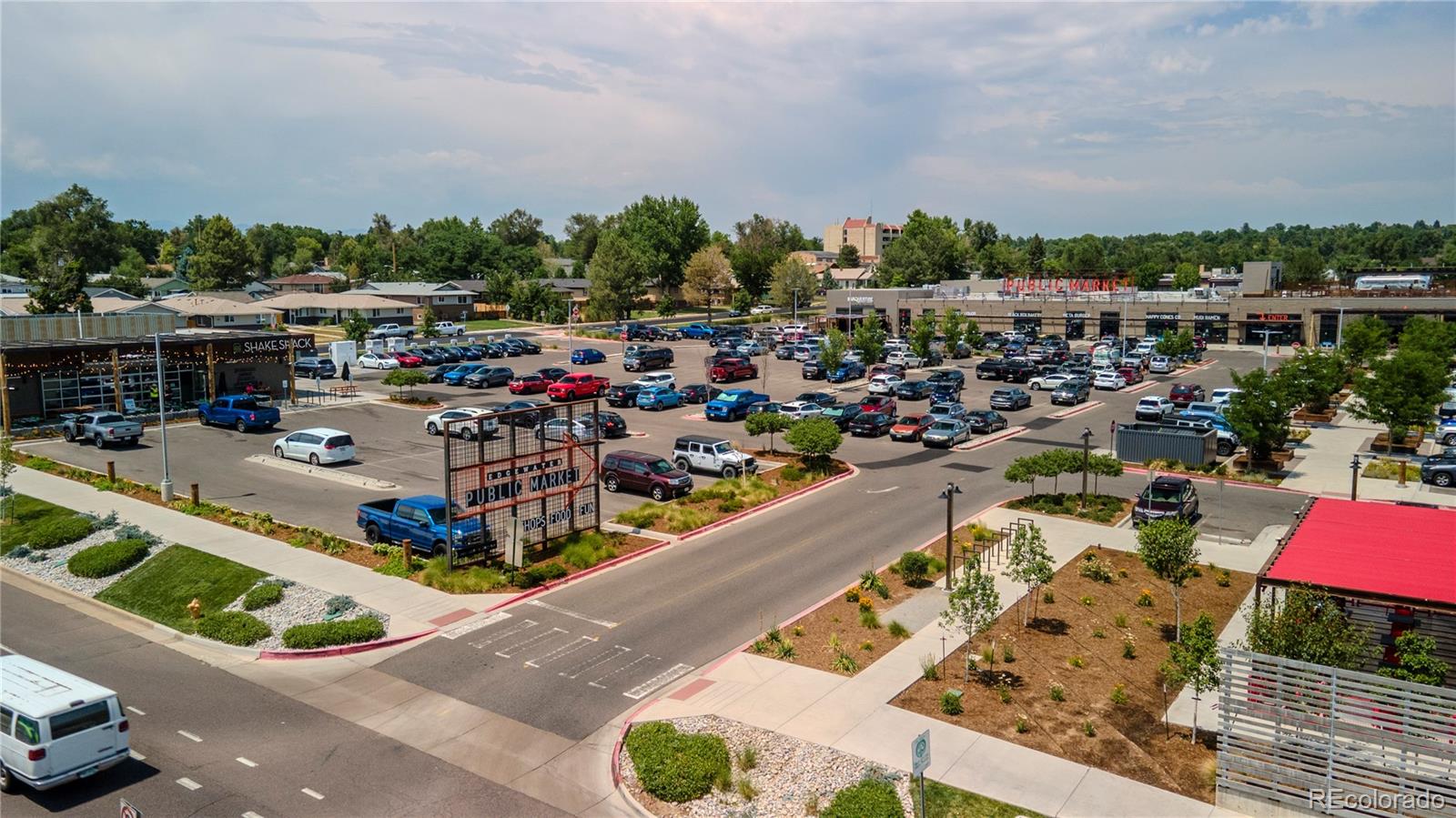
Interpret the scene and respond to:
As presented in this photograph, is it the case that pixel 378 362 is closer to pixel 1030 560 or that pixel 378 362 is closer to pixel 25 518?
pixel 25 518

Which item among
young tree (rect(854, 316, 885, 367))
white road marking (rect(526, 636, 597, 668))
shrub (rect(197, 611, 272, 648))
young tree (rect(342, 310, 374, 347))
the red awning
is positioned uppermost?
young tree (rect(342, 310, 374, 347))

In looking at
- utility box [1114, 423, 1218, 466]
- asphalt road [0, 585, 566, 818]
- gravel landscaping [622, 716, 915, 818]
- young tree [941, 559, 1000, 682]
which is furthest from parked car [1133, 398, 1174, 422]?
asphalt road [0, 585, 566, 818]

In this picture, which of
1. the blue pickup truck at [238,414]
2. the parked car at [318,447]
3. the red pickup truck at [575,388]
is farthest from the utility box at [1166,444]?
the blue pickup truck at [238,414]

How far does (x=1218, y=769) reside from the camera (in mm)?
14969

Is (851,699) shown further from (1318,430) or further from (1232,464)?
(1318,430)

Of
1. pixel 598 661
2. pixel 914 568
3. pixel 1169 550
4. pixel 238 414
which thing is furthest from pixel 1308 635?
pixel 238 414

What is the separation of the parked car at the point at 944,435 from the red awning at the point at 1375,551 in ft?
68.4

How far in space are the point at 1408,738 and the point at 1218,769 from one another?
8.68ft

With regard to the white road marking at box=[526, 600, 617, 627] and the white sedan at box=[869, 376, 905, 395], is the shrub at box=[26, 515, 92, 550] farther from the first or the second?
the white sedan at box=[869, 376, 905, 395]

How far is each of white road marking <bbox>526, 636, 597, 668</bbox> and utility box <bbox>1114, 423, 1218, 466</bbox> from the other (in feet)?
93.8

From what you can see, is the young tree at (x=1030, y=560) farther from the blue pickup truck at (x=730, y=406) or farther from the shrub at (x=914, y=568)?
the blue pickup truck at (x=730, y=406)

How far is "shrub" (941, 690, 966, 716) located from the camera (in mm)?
17922

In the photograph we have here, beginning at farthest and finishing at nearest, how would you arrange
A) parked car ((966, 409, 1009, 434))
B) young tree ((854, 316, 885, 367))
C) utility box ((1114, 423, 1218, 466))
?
1. young tree ((854, 316, 885, 367))
2. parked car ((966, 409, 1009, 434))
3. utility box ((1114, 423, 1218, 466))

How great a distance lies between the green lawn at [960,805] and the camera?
14289 millimetres
